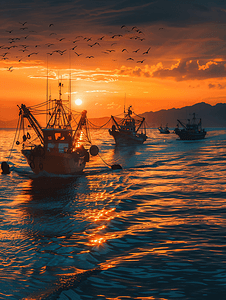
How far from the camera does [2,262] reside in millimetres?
10578

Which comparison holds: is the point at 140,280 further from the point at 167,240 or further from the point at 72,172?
the point at 72,172

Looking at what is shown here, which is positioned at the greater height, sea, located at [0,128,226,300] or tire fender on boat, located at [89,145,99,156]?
tire fender on boat, located at [89,145,99,156]

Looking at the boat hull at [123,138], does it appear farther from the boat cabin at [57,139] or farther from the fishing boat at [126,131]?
the boat cabin at [57,139]

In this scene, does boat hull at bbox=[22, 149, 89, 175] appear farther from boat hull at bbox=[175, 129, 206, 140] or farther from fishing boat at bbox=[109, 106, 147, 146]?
boat hull at bbox=[175, 129, 206, 140]

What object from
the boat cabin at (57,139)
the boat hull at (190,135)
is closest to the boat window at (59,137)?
the boat cabin at (57,139)

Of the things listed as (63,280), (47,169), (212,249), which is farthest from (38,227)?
(47,169)

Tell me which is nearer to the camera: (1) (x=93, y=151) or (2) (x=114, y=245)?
(2) (x=114, y=245)

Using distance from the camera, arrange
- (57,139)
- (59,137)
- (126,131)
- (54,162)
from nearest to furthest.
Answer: (54,162) < (57,139) < (59,137) < (126,131)

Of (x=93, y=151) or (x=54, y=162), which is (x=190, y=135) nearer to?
(x=93, y=151)

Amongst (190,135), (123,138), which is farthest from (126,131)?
(190,135)

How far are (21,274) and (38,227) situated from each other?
17.6 feet

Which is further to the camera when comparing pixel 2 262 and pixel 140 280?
pixel 2 262

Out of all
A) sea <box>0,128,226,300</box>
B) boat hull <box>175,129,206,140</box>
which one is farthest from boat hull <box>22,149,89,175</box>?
boat hull <box>175,129,206,140</box>

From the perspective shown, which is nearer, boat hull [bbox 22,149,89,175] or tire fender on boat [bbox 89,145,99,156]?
boat hull [bbox 22,149,89,175]
